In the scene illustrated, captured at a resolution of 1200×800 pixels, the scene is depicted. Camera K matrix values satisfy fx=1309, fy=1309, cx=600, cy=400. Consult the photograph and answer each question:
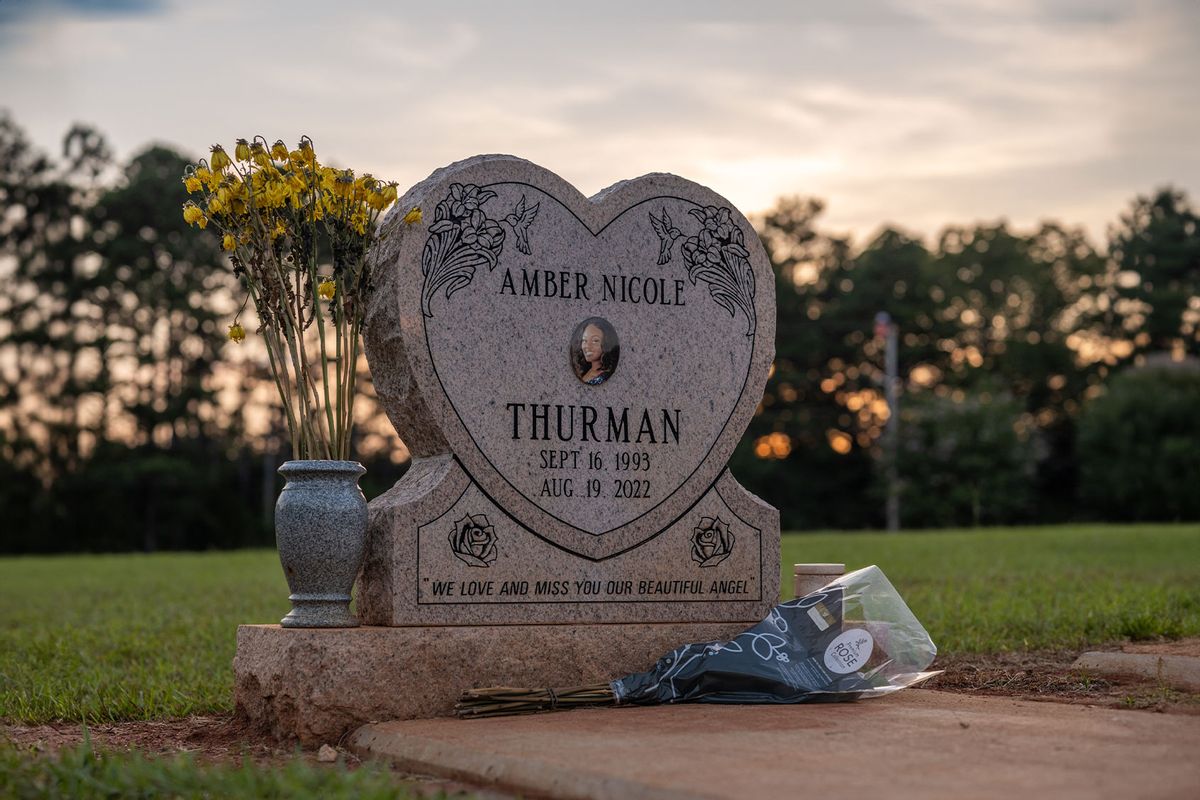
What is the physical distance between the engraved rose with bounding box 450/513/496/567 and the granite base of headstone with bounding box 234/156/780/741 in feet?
0.03

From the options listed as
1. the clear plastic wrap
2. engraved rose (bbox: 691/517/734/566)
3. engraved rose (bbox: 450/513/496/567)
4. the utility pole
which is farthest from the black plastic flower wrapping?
the utility pole

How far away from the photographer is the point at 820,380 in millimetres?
41562

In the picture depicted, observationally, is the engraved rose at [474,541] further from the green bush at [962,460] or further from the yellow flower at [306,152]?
the green bush at [962,460]

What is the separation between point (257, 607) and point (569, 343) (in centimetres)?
618

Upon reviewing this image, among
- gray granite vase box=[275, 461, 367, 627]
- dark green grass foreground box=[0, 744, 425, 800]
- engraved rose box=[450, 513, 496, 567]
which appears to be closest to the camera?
dark green grass foreground box=[0, 744, 425, 800]

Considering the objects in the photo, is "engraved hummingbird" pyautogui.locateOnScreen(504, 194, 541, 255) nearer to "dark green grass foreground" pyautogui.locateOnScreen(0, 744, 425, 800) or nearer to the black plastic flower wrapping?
the black plastic flower wrapping

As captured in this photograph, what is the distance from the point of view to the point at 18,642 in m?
9.09

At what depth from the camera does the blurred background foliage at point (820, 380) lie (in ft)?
109

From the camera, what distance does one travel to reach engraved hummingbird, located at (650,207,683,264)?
6.67m

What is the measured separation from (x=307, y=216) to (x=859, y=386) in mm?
37256

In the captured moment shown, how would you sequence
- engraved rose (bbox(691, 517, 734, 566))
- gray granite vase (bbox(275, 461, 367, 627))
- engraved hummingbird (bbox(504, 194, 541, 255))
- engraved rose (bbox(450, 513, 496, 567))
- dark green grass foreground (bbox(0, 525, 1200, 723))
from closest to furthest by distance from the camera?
gray granite vase (bbox(275, 461, 367, 627)) < engraved rose (bbox(450, 513, 496, 567)) < engraved hummingbird (bbox(504, 194, 541, 255)) < engraved rose (bbox(691, 517, 734, 566)) < dark green grass foreground (bbox(0, 525, 1200, 723))

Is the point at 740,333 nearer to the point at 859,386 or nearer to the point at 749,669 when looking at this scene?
the point at 749,669

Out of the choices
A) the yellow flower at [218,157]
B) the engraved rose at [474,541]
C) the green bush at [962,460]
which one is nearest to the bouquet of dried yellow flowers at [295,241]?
the yellow flower at [218,157]

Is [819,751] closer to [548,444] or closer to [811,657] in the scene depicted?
[811,657]
